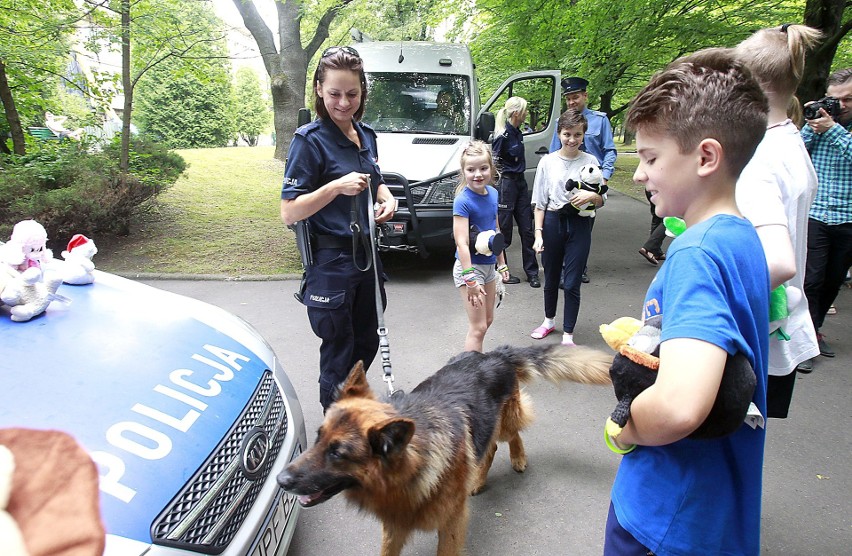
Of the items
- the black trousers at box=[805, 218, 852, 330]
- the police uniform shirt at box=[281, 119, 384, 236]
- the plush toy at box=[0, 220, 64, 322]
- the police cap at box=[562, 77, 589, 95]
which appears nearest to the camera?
the plush toy at box=[0, 220, 64, 322]

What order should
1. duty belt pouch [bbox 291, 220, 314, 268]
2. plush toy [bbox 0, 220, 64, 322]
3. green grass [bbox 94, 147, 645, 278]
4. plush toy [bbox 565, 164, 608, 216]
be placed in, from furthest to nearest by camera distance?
green grass [bbox 94, 147, 645, 278] → plush toy [bbox 565, 164, 608, 216] → duty belt pouch [bbox 291, 220, 314, 268] → plush toy [bbox 0, 220, 64, 322]

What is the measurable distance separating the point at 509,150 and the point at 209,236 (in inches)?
213

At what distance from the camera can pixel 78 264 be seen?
260cm

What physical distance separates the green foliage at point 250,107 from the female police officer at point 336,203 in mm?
43264

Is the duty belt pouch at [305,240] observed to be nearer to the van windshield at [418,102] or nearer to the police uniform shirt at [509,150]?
the police uniform shirt at [509,150]

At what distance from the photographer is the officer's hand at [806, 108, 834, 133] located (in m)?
3.68

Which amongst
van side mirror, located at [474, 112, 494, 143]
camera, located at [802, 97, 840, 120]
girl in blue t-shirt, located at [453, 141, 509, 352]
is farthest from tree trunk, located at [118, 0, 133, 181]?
camera, located at [802, 97, 840, 120]

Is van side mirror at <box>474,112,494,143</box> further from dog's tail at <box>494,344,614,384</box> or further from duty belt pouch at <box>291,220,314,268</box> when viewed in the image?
duty belt pouch at <box>291,220,314,268</box>

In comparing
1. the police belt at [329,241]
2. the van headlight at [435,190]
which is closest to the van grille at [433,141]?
the van headlight at [435,190]

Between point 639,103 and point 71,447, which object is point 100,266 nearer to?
point 71,447

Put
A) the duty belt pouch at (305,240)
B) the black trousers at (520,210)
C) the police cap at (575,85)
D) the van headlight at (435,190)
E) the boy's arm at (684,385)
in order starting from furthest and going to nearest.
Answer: the black trousers at (520,210) < the van headlight at (435,190) < the police cap at (575,85) < the duty belt pouch at (305,240) < the boy's arm at (684,385)

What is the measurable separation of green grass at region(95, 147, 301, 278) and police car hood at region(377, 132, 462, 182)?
2.12m

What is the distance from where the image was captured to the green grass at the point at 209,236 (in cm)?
720

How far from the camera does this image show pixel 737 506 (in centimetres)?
117
